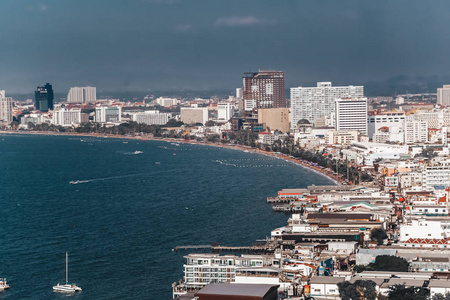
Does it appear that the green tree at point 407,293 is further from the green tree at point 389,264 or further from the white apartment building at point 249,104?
the white apartment building at point 249,104

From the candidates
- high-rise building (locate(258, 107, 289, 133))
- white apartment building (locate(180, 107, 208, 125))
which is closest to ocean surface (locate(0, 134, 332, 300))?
high-rise building (locate(258, 107, 289, 133))

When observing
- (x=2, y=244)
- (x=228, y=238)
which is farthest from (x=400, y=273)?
(x=2, y=244)

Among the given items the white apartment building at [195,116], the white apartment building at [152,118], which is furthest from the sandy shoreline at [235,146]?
the white apartment building at [195,116]

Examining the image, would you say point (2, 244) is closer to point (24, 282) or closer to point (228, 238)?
point (24, 282)

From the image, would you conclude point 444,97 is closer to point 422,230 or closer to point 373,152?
point 373,152

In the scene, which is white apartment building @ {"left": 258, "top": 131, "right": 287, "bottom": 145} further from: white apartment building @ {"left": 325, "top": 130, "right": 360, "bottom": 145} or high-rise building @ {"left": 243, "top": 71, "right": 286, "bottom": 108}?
high-rise building @ {"left": 243, "top": 71, "right": 286, "bottom": 108}

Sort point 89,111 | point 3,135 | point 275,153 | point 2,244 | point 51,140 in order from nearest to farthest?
point 2,244 → point 275,153 → point 51,140 → point 3,135 → point 89,111
